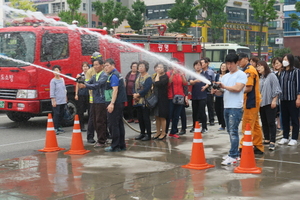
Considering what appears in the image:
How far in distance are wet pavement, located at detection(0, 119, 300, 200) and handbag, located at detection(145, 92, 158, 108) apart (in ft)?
4.38

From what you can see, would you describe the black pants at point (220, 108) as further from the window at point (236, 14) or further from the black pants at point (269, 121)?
the window at point (236, 14)

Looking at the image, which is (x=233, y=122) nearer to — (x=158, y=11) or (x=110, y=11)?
(x=110, y=11)

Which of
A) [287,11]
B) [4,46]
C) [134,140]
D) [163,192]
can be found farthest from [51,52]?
[287,11]

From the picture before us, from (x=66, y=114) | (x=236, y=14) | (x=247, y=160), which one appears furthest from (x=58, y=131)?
(x=236, y=14)

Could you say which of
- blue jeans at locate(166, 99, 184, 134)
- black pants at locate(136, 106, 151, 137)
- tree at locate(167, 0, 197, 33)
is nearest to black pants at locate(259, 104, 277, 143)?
blue jeans at locate(166, 99, 184, 134)

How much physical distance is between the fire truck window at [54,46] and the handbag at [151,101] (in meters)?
3.32

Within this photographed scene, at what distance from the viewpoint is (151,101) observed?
34.6 feet

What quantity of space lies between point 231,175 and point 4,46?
778 cm

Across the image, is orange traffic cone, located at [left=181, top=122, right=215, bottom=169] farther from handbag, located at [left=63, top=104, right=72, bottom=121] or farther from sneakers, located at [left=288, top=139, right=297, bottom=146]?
handbag, located at [left=63, top=104, right=72, bottom=121]

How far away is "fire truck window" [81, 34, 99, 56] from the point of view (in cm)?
1310

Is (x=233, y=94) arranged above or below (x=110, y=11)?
below

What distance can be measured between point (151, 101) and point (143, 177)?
3711 millimetres

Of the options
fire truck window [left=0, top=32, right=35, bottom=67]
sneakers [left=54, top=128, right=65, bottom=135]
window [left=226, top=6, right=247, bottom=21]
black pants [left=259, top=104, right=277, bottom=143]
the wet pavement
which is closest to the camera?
the wet pavement

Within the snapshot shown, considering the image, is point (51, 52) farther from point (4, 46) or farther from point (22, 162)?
point (22, 162)
